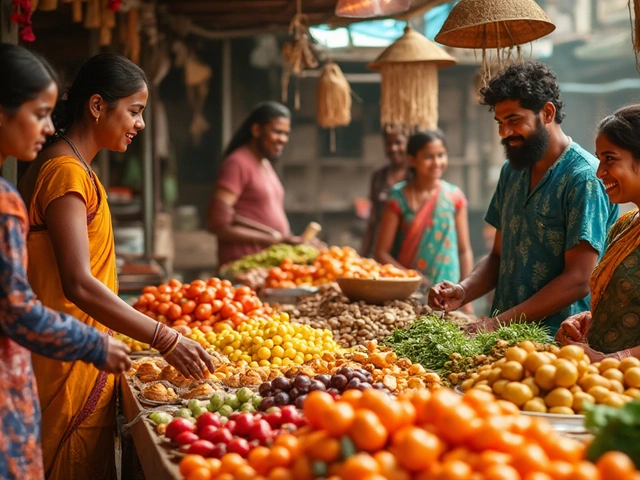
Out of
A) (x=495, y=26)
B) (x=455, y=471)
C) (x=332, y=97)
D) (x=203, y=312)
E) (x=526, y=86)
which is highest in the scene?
(x=495, y=26)

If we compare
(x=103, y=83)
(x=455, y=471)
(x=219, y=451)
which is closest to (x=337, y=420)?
(x=455, y=471)

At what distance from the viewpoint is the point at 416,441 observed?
1.60 metres

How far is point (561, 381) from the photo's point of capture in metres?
2.22

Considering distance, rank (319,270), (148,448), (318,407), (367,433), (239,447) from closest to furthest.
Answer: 1. (367,433)
2. (318,407)
3. (239,447)
4. (148,448)
5. (319,270)

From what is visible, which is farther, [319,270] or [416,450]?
[319,270]

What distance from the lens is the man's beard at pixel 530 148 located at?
3531 mm

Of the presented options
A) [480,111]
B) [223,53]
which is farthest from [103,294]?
[480,111]

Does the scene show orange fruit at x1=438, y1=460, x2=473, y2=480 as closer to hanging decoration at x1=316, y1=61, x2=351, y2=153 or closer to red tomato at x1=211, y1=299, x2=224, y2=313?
red tomato at x1=211, y1=299, x2=224, y2=313

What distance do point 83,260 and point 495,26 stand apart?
235cm

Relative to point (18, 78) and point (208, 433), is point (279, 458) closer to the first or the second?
point (208, 433)

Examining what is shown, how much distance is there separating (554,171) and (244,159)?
3607 mm

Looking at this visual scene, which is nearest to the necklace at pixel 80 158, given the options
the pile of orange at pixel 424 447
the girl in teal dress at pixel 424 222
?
the pile of orange at pixel 424 447

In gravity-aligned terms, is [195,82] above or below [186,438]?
above

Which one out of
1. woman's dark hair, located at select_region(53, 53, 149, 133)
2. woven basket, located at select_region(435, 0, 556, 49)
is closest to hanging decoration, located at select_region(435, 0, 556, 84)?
woven basket, located at select_region(435, 0, 556, 49)
